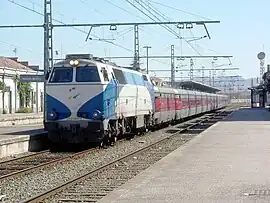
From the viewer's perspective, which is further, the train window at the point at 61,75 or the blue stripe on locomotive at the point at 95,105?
the train window at the point at 61,75

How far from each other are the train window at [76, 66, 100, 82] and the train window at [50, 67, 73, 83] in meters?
0.30

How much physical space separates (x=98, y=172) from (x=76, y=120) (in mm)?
6460

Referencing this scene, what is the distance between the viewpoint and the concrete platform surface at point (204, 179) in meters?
10.3

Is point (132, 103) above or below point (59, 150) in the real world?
above

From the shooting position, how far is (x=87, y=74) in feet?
72.2

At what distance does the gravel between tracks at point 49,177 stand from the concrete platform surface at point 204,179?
2.01 metres

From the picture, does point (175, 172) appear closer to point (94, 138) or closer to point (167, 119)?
point (94, 138)

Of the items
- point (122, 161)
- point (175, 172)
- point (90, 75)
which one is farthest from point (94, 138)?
point (175, 172)

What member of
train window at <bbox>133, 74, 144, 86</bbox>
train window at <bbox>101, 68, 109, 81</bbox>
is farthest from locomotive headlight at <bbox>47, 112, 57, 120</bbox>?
train window at <bbox>133, 74, 144, 86</bbox>

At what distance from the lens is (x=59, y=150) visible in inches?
908

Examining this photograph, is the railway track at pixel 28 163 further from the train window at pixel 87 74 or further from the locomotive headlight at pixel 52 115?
the train window at pixel 87 74

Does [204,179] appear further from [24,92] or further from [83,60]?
[24,92]

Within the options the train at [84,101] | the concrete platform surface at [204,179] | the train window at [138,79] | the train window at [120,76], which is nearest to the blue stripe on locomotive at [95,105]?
the train at [84,101]

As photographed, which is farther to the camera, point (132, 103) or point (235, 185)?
point (132, 103)
